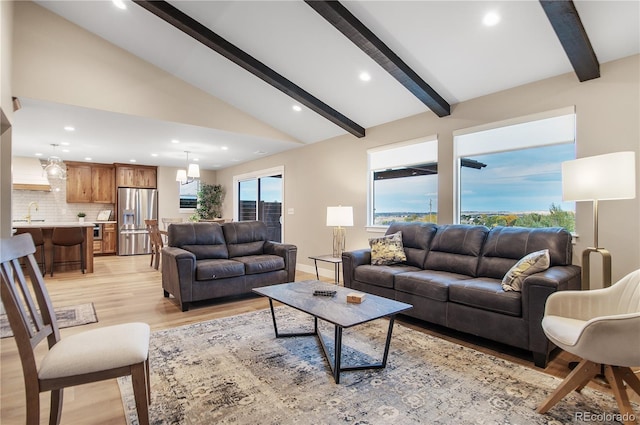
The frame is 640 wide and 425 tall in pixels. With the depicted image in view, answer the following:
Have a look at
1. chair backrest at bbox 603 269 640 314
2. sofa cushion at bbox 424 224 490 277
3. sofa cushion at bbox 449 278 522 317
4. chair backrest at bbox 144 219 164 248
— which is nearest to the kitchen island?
chair backrest at bbox 144 219 164 248

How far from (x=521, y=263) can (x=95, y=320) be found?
4.19 m

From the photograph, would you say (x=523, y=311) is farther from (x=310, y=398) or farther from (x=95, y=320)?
(x=95, y=320)

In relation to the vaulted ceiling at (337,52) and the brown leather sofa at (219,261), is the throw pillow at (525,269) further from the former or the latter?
the brown leather sofa at (219,261)

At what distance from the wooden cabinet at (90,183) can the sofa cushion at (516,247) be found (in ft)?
29.4

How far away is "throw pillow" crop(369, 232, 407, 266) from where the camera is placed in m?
3.86

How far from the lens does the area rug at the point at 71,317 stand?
10.5ft

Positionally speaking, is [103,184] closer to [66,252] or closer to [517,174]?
[66,252]

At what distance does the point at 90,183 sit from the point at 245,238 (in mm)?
6065

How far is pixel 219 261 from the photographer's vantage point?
412 cm

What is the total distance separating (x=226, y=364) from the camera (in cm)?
240

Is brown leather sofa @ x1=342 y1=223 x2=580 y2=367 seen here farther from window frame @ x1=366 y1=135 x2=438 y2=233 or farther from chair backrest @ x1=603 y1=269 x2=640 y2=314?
window frame @ x1=366 y1=135 x2=438 y2=233

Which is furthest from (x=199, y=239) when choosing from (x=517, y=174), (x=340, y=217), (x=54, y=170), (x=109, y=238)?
(x=109, y=238)

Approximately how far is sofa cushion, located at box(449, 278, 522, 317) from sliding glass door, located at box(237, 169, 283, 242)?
15.9 feet

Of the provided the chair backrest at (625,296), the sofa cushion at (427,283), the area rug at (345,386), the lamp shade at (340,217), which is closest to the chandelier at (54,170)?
the area rug at (345,386)
